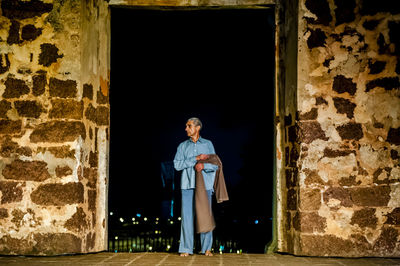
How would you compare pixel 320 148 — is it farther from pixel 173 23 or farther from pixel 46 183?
pixel 173 23

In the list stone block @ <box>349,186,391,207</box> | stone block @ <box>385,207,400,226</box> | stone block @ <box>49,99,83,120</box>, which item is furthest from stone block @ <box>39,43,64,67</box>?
stone block @ <box>385,207,400,226</box>

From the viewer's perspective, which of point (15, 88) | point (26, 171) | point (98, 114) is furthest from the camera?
point (98, 114)

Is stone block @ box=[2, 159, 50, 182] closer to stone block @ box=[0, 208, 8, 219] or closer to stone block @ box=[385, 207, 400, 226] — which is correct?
stone block @ box=[0, 208, 8, 219]

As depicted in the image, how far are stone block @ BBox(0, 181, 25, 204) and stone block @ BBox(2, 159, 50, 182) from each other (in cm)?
7

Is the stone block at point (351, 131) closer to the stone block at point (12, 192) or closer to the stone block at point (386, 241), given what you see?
the stone block at point (386, 241)

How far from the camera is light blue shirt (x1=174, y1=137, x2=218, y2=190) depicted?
4.21 m

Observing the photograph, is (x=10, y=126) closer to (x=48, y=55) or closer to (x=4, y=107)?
(x=4, y=107)

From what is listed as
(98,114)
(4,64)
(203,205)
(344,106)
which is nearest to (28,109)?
(4,64)

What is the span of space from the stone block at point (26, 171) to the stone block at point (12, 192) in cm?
7

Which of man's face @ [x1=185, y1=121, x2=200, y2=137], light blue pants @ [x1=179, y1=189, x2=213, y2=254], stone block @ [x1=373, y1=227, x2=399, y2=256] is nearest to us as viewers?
stone block @ [x1=373, y1=227, x2=399, y2=256]

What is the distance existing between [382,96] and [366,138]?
47cm

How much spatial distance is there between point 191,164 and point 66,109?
142cm

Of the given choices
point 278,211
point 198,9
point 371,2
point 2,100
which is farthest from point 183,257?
point 371,2

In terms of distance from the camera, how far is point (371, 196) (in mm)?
4008
